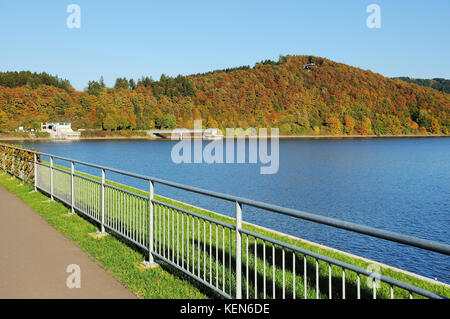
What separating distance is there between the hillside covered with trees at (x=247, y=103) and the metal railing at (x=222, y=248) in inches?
5674

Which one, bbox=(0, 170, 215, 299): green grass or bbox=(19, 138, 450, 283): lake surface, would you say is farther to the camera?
bbox=(19, 138, 450, 283): lake surface

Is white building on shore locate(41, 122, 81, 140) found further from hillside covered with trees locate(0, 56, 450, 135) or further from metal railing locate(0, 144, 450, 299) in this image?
metal railing locate(0, 144, 450, 299)

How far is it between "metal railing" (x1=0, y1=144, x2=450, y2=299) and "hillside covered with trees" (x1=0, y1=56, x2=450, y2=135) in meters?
144

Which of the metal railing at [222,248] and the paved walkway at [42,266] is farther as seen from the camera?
the paved walkway at [42,266]

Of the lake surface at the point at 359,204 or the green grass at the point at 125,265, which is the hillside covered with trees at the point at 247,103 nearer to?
the lake surface at the point at 359,204

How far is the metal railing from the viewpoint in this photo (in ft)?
12.0

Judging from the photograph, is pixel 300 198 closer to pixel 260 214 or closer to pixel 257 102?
pixel 260 214

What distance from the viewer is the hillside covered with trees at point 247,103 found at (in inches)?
5940

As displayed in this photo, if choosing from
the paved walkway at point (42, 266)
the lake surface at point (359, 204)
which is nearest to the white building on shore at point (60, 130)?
the lake surface at point (359, 204)

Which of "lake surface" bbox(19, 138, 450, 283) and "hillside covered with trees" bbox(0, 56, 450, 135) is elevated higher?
"hillside covered with trees" bbox(0, 56, 450, 135)

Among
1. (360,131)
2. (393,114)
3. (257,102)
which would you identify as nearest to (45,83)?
(257,102)

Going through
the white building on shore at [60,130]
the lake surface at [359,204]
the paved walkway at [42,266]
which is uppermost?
the white building on shore at [60,130]

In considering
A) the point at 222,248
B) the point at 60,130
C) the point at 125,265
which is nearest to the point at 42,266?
the point at 125,265

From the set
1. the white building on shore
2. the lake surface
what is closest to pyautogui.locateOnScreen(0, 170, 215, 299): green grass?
the lake surface
